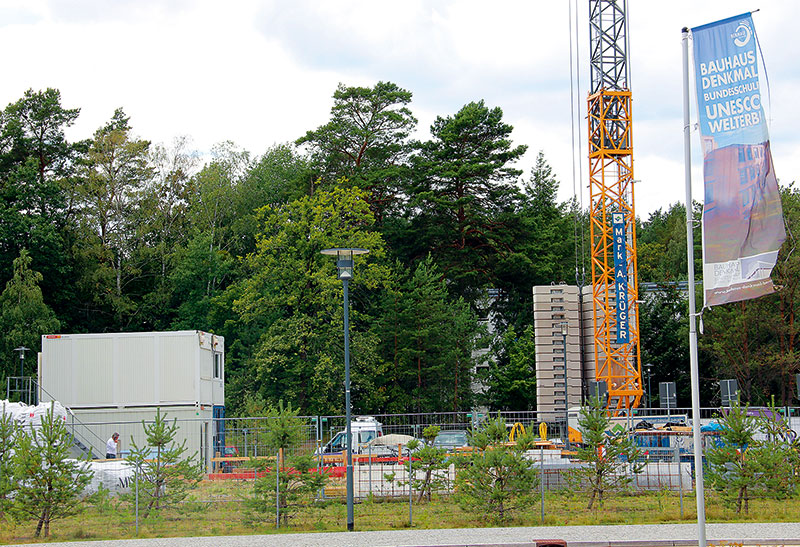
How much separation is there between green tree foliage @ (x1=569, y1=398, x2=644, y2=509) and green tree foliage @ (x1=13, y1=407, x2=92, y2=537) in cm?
1132

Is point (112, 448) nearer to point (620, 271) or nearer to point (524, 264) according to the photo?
point (620, 271)

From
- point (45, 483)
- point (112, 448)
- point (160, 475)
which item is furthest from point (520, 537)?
point (112, 448)

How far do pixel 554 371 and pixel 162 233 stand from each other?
2966cm

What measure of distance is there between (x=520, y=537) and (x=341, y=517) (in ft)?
17.3

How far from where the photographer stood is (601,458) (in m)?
21.0

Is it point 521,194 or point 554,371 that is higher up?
point 521,194

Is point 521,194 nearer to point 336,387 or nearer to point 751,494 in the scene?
point 336,387

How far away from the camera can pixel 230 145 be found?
230 ft

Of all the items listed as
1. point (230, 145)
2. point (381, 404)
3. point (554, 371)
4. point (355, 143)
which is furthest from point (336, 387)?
point (230, 145)

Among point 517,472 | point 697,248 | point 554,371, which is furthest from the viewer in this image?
point 697,248

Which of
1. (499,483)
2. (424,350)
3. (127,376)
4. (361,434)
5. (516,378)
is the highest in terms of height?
(424,350)

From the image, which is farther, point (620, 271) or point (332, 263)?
point (332, 263)

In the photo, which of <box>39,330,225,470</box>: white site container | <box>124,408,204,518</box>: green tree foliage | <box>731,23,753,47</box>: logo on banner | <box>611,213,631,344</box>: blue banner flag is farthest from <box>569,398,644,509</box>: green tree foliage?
<box>611,213,631,344</box>: blue banner flag

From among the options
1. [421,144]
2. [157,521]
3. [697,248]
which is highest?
[421,144]
